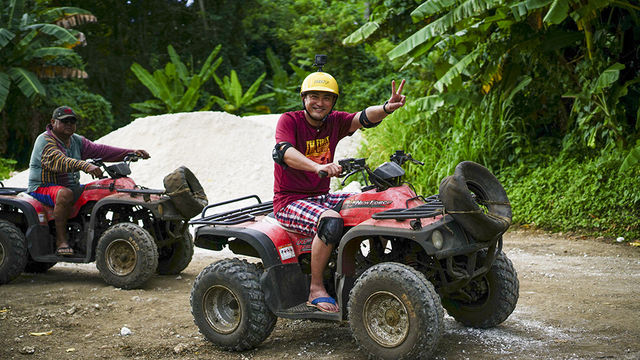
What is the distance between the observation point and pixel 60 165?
7.25m

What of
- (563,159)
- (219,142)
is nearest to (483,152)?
(563,159)

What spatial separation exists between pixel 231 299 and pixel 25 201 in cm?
376

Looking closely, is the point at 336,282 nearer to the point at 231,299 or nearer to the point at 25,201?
the point at 231,299

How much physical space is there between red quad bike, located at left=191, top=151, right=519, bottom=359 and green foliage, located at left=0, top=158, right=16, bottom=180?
15557 mm

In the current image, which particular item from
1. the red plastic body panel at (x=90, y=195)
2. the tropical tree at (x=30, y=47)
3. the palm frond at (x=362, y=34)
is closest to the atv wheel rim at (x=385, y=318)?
the red plastic body panel at (x=90, y=195)

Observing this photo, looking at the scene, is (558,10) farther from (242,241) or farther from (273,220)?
(242,241)

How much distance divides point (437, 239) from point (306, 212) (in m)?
1.01

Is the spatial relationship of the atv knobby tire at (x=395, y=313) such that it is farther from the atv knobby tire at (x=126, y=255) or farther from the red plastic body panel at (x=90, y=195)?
the red plastic body panel at (x=90, y=195)

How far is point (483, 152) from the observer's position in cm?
1165

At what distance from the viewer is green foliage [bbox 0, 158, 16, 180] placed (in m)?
18.7

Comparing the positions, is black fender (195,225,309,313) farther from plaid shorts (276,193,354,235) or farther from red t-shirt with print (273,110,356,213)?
red t-shirt with print (273,110,356,213)

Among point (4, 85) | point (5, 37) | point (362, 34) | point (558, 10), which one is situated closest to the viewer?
point (558, 10)

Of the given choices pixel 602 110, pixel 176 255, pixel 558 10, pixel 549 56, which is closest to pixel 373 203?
pixel 176 255

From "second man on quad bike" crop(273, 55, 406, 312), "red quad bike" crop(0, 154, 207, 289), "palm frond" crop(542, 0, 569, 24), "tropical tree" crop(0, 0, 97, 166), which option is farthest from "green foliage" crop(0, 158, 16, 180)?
"second man on quad bike" crop(273, 55, 406, 312)
